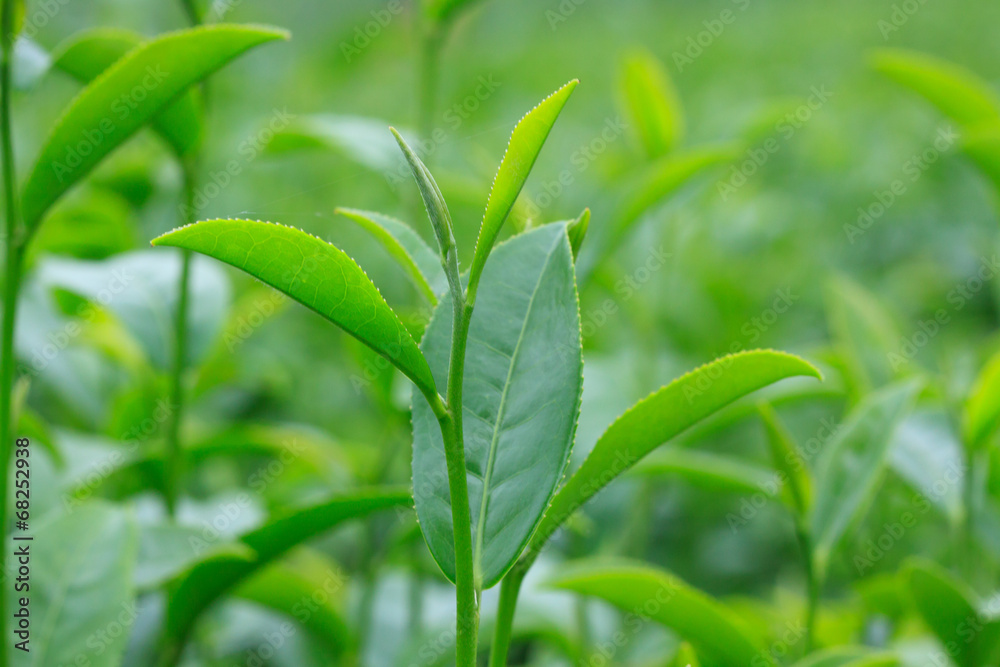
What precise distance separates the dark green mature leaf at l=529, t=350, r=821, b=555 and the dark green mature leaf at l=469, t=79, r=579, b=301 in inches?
6.4

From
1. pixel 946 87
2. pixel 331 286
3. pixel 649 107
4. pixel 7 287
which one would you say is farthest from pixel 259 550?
pixel 946 87

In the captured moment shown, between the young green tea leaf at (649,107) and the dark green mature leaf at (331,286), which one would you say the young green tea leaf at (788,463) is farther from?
the young green tea leaf at (649,107)

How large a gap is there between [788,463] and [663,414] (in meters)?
0.22

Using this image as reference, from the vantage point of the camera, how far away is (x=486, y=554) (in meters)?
0.55

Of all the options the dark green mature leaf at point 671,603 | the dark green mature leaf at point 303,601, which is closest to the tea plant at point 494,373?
the dark green mature leaf at point 671,603

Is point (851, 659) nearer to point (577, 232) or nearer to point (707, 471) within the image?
point (707, 471)

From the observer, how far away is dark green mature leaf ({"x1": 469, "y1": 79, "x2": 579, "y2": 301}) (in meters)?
0.47

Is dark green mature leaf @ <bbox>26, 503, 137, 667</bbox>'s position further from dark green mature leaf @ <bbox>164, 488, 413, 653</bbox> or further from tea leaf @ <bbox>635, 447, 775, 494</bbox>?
tea leaf @ <bbox>635, 447, 775, 494</bbox>

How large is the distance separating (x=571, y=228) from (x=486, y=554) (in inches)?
9.3

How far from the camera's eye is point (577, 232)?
62cm

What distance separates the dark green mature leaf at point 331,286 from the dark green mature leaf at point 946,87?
87 centimetres

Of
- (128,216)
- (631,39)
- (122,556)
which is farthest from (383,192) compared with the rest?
(631,39)

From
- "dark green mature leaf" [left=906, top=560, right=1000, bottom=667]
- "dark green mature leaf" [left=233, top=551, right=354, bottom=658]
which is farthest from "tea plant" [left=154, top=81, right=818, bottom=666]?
"dark green mature leaf" [left=233, top=551, right=354, bottom=658]

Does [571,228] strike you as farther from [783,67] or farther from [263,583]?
[783,67]
